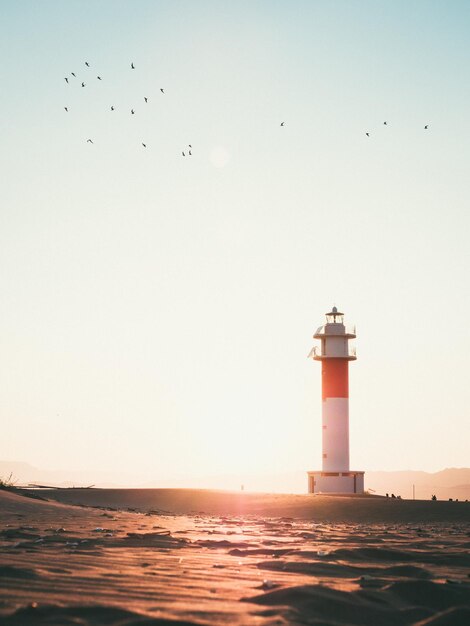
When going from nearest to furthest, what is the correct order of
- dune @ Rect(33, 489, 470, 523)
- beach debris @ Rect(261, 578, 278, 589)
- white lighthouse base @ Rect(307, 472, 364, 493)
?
beach debris @ Rect(261, 578, 278, 589)
dune @ Rect(33, 489, 470, 523)
white lighthouse base @ Rect(307, 472, 364, 493)

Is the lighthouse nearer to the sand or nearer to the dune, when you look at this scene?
the dune

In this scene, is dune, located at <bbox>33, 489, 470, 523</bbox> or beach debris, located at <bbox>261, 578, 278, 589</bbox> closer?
beach debris, located at <bbox>261, 578, 278, 589</bbox>

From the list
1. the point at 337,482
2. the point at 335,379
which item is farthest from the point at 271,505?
the point at 335,379

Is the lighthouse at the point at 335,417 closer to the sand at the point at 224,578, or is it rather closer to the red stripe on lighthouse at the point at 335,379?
the red stripe on lighthouse at the point at 335,379

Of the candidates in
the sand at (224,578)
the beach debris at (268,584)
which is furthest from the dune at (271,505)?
the beach debris at (268,584)

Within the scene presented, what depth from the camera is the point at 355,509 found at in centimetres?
2359

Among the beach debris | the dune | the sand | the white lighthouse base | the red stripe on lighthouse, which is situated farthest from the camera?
the red stripe on lighthouse

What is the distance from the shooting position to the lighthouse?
43.2 metres

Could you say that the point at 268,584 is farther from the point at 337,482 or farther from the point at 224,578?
the point at 337,482

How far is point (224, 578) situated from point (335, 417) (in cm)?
3830

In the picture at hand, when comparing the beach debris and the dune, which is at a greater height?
the dune

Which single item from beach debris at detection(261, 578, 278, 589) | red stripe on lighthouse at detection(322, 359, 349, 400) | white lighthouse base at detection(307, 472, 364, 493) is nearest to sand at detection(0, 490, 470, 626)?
beach debris at detection(261, 578, 278, 589)

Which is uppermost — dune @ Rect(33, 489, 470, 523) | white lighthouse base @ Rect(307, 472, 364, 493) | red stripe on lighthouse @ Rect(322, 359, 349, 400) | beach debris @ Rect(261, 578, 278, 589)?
red stripe on lighthouse @ Rect(322, 359, 349, 400)

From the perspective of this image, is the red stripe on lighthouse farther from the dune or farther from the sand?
the sand
